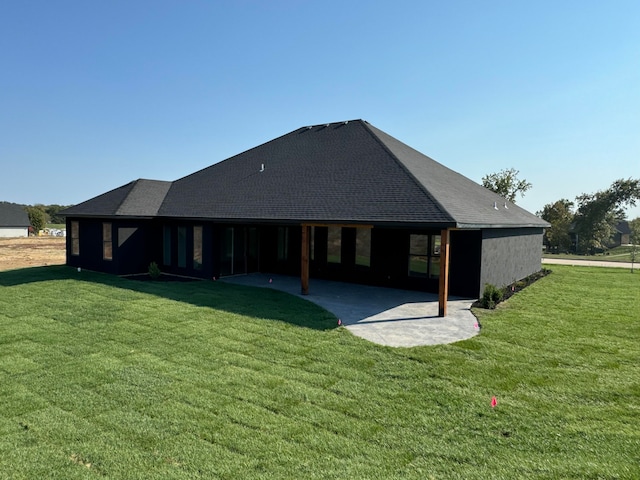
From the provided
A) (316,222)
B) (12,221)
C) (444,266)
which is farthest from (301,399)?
(12,221)

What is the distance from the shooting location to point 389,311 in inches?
431

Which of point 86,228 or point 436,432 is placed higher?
point 86,228

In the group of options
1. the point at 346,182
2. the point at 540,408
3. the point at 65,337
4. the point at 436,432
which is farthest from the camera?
the point at 346,182

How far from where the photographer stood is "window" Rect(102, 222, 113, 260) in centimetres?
1695

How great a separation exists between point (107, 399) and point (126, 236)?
12.7 metres

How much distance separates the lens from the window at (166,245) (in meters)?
17.3

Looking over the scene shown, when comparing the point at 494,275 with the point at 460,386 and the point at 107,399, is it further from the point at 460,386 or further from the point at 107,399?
the point at 107,399

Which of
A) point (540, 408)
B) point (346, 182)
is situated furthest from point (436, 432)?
point (346, 182)

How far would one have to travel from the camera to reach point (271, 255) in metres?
17.8

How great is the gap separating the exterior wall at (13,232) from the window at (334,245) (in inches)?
2719

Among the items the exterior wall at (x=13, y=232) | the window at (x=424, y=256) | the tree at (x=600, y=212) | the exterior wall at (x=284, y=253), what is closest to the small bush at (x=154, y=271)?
the exterior wall at (x=284, y=253)

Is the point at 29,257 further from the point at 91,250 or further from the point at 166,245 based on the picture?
the point at 166,245

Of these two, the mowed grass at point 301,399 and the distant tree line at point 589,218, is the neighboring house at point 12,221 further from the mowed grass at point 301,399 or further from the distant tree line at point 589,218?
the distant tree line at point 589,218

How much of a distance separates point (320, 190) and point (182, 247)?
6899 millimetres
